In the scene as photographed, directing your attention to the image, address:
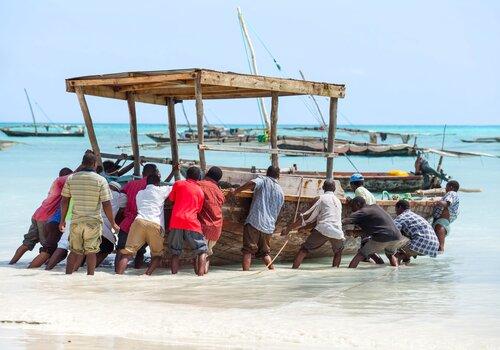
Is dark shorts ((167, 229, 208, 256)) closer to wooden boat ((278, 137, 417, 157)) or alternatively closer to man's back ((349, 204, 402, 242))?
man's back ((349, 204, 402, 242))

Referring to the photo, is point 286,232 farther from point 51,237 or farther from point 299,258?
point 51,237

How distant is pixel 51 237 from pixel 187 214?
1761 mm

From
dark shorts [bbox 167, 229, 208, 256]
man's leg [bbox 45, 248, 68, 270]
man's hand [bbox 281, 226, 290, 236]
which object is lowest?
man's leg [bbox 45, 248, 68, 270]

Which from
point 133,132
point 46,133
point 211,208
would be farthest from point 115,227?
point 46,133

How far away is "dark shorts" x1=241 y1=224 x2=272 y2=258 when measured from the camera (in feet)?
33.7

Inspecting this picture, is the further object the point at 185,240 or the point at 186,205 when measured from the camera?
the point at 185,240

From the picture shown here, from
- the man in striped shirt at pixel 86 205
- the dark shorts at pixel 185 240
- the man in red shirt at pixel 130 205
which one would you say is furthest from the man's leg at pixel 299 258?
the man in striped shirt at pixel 86 205

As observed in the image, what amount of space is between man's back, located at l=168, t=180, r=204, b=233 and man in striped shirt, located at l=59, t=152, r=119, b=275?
71 cm

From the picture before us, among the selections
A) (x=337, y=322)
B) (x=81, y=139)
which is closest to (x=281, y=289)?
(x=337, y=322)

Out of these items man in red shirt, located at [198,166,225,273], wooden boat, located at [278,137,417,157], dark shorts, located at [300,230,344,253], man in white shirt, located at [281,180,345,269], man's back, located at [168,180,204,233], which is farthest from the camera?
wooden boat, located at [278,137,417,157]

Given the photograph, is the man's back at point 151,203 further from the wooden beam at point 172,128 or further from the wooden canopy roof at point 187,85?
the wooden beam at point 172,128

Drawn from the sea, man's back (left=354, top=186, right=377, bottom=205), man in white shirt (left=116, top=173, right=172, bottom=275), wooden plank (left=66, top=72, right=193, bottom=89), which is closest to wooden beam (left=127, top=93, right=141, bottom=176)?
wooden plank (left=66, top=72, right=193, bottom=89)

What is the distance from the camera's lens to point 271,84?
35.3 feet

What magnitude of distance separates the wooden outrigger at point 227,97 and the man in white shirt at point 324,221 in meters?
0.27
